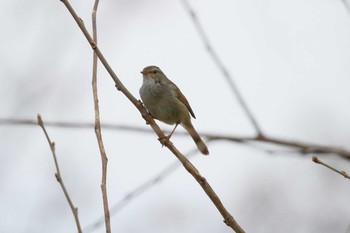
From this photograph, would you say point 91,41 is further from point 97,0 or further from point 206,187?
point 206,187

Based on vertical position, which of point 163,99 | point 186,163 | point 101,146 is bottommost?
point 186,163

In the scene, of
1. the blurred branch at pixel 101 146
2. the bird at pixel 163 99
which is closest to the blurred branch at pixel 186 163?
the blurred branch at pixel 101 146

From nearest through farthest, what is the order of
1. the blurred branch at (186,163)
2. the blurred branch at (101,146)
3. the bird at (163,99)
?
the blurred branch at (101,146)
the blurred branch at (186,163)
the bird at (163,99)

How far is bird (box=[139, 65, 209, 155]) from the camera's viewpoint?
5684mm

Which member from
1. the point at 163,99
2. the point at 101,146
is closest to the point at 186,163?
the point at 101,146

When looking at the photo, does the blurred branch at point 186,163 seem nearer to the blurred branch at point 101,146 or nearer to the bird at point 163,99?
the blurred branch at point 101,146

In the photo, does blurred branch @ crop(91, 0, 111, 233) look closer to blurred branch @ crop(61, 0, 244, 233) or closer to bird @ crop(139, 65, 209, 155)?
blurred branch @ crop(61, 0, 244, 233)

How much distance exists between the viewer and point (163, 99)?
227 inches

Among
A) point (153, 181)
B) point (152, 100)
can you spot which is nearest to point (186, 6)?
point (153, 181)

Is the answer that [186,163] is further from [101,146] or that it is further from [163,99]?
[163,99]

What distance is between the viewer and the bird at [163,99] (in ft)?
18.6

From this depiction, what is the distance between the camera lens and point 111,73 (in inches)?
97.3

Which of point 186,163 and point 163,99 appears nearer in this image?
point 186,163

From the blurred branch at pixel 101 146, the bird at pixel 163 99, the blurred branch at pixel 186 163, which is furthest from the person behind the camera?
the bird at pixel 163 99
